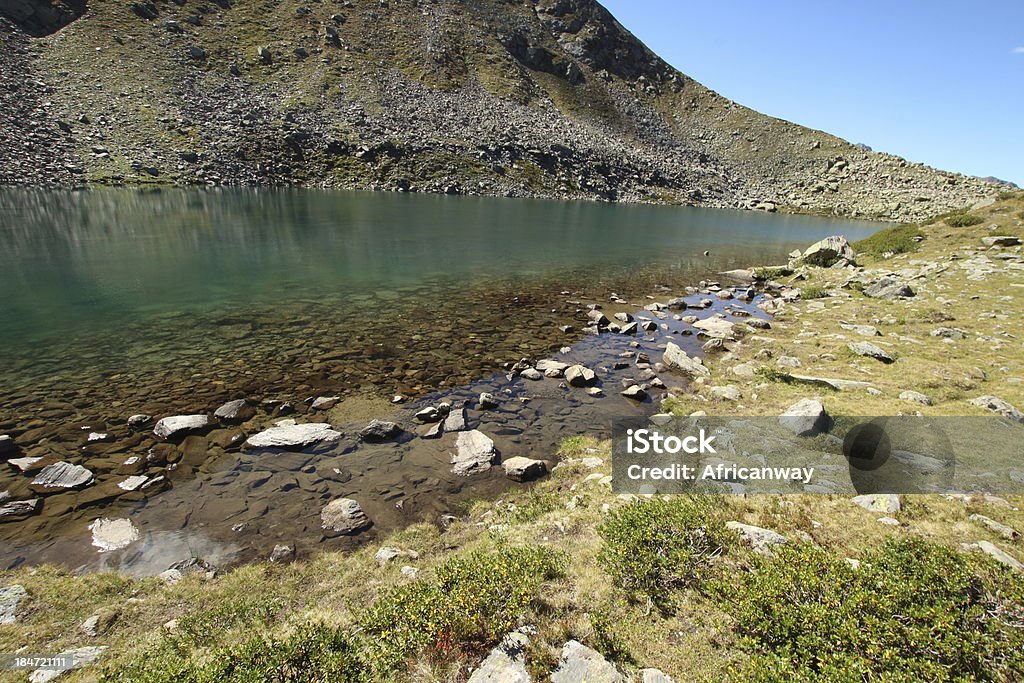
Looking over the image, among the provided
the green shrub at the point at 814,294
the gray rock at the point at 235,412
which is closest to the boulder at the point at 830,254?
the green shrub at the point at 814,294

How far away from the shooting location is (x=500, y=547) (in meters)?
8.22

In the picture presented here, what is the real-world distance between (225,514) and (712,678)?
32.8ft

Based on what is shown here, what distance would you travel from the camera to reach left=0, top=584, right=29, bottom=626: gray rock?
692 centimetres

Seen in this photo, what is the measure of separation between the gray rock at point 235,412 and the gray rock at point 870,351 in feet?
71.2

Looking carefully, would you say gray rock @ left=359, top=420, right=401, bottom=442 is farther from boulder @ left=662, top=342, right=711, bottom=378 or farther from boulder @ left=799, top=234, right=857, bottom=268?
boulder @ left=799, top=234, right=857, bottom=268

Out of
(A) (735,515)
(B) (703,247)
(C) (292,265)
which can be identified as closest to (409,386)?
(A) (735,515)

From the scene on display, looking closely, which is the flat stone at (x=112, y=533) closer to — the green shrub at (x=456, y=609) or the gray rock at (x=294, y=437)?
the gray rock at (x=294, y=437)

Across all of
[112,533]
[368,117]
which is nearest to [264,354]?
[112,533]

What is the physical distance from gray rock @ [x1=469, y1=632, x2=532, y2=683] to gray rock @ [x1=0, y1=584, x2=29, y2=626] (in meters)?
7.44

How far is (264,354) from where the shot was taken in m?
18.5

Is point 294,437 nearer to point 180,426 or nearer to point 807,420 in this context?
point 180,426

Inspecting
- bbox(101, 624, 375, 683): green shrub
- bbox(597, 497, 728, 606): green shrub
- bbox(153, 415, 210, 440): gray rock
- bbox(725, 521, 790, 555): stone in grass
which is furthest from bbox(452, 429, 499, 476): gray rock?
bbox(153, 415, 210, 440): gray rock

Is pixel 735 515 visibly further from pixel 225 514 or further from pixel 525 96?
pixel 525 96

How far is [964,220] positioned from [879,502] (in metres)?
53.3
